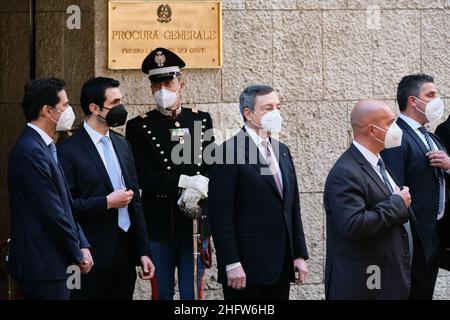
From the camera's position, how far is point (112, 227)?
689 centimetres

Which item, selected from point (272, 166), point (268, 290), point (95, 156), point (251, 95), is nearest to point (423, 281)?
point (268, 290)

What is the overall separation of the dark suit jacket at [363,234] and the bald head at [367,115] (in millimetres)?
215

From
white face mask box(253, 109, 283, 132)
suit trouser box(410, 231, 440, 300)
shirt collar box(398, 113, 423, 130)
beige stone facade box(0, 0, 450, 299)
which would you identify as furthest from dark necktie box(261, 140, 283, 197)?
beige stone facade box(0, 0, 450, 299)

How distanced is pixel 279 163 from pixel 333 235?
0.94m

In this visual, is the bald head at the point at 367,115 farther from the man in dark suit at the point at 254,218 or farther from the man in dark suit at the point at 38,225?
the man in dark suit at the point at 38,225

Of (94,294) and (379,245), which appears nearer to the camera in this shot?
(379,245)

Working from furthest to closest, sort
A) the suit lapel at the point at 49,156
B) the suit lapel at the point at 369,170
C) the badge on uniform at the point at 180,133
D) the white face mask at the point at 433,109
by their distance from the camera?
the white face mask at the point at 433,109
the badge on uniform at the point at 180,133
the suit lapel at the point at 369,170
the suit lapel at the point at 49,156

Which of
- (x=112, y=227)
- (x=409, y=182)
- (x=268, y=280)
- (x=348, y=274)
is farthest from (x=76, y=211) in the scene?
(x=409, y=182)

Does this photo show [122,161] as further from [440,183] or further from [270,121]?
[440,183]

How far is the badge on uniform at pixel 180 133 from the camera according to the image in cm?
747

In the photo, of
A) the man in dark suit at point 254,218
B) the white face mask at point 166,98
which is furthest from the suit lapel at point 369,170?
the white face mask at point 166,98

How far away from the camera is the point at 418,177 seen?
727 centimetres

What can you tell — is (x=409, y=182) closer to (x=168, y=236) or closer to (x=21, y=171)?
(x=168, y=236)

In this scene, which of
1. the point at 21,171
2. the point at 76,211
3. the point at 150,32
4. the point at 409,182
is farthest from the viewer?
the point at 150,32
